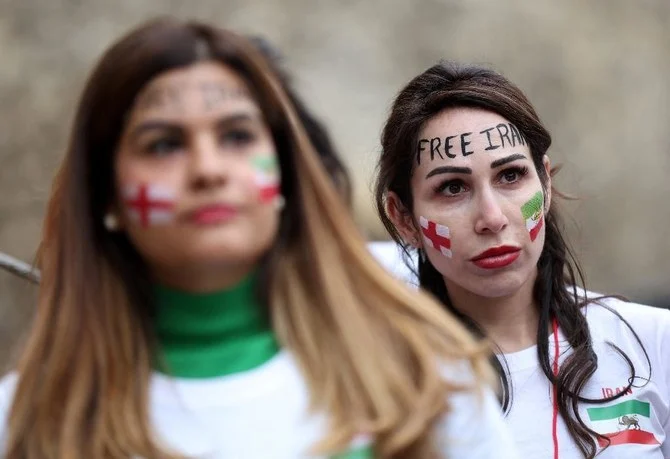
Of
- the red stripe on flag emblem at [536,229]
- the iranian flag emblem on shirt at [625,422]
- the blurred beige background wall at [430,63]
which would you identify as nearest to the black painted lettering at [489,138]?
the red stripe on flag emblem at [536,229]

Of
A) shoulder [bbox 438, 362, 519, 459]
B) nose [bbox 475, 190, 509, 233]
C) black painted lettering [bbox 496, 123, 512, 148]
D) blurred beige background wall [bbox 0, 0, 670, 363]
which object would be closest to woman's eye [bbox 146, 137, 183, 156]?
shoulder [bbox 438, 362, 519, 459]

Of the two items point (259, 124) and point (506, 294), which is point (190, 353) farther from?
point (506, 294)

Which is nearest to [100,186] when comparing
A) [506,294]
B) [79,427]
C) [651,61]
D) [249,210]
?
[249,210]

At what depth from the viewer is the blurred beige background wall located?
5.59 metres

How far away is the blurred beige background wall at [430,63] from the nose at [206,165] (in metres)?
3.33

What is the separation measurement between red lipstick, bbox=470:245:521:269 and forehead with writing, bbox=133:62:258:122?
105 centimetres

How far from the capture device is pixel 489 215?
2621mm

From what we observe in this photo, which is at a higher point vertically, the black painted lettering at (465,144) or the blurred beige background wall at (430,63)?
the blurred beige background wall at (430,63)

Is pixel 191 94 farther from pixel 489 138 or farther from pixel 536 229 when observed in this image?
pixel 536 229

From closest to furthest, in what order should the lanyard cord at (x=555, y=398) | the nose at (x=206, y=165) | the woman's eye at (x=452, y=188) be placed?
1. the nose at (x=206, y=165)
2. the lanyard cord at (x=555, y=398)
3. the woman's eye at (x=452, y=188)

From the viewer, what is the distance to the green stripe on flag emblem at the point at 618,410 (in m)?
2.67

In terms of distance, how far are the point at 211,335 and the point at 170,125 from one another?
0.35 m

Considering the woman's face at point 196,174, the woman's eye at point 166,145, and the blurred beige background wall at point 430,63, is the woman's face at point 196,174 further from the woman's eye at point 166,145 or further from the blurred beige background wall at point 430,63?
the blurred beige background wall at point 430,63

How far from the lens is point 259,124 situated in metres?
1.79
